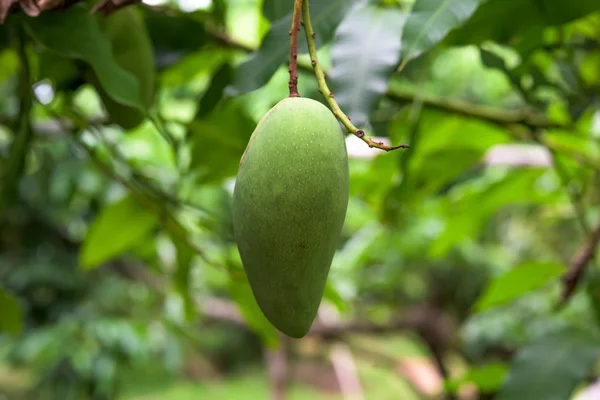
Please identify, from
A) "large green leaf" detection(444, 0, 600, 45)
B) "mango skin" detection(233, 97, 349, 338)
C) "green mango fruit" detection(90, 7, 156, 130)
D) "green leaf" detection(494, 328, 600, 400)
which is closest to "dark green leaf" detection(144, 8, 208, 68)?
"green mango fruit" detection(90, 7, 156, 130)

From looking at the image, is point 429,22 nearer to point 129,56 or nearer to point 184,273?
point 129,56

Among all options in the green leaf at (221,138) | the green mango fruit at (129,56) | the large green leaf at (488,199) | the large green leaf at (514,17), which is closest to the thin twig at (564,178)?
the large green leaf at (488,199)

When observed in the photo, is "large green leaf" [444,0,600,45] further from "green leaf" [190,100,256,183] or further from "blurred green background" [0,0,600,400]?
"green leaf" [190,100,256,183]

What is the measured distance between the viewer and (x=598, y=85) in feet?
2.32

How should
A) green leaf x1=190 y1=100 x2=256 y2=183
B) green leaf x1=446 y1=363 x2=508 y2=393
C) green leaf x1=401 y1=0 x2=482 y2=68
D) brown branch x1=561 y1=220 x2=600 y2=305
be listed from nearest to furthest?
green leaf x1=401 y1=0 x2=482 y2=68
green leaf x1=190 y1=100 x2=256 y2=183
brown branch x1=561 y1=220 x2=600 y2=305
green leaf x1=446 y1=363 x2=508 y2=393

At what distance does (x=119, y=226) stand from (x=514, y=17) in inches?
17.0

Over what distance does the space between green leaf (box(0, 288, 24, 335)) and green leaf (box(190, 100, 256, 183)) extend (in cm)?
22

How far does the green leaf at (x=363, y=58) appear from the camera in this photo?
16.0 inches

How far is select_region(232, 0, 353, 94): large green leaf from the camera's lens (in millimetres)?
413

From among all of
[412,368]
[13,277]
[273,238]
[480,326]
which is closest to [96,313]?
[13,277]

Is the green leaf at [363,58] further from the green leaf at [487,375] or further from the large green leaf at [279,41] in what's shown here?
the green leaf at [487,375]

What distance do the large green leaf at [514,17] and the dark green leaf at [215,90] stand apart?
0.20 meters

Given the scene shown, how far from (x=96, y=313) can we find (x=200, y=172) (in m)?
2.01

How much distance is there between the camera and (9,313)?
580 millimetres
